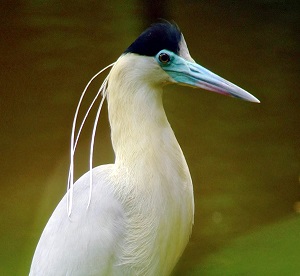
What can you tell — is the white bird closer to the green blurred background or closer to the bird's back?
the bird's back

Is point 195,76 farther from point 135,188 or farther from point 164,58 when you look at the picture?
point 135,188

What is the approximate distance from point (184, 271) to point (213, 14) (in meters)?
1.08

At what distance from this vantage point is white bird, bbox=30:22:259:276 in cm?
200

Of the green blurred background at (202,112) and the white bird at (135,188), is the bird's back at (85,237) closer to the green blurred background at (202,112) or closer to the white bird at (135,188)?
the white bird at (135,188)

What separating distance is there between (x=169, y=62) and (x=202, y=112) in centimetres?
128

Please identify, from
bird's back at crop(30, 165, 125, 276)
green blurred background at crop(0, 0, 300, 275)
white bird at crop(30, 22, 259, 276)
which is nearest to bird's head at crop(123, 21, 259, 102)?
white bird at crop(30, 22, 259, 276)

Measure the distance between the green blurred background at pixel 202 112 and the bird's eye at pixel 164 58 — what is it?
1192 millimetres

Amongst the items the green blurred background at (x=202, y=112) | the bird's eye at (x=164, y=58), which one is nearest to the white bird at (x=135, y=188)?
the bird's eye at (x=164, y=58)

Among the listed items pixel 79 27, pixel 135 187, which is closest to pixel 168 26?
pixel 135 187

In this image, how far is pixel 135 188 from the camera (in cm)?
204

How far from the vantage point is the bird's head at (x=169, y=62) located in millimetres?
1993

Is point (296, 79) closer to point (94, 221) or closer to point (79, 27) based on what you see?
point (79, 27)

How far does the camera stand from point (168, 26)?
200cm

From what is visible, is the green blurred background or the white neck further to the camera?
the green blurred background
